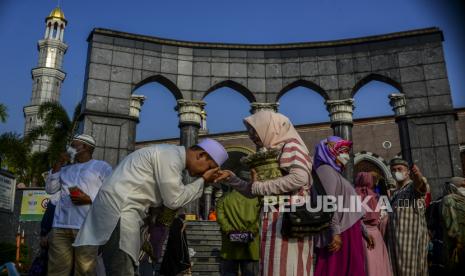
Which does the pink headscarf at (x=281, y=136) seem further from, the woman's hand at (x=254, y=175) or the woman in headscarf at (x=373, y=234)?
the woman in headscarf at (x=373, y=234)

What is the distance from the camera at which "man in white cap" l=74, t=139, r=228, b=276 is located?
2975 millimetres

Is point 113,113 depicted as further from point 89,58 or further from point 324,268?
point 324,268

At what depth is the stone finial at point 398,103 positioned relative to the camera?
12.3 m

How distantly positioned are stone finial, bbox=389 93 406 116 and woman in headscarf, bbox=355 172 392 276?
745 centimetres

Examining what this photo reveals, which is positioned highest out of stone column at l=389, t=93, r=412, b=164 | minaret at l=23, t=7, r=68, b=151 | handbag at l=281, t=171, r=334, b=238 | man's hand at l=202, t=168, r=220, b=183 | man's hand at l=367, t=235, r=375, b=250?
minaret at l=23, t=7, r=68, b=151

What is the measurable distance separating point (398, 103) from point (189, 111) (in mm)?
6610

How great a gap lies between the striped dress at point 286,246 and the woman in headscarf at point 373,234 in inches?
73.6

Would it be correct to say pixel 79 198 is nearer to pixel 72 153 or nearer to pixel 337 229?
pixel 72 153

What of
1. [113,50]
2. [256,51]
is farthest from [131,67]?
[256,51]

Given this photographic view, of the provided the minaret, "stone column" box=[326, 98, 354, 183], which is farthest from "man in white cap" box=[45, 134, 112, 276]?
the minaret

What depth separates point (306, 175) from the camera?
11.3 ft

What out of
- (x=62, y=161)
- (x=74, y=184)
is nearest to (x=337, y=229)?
(x=74, y=184)

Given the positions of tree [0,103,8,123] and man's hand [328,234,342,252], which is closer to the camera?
man's hand [328,234,342,252]

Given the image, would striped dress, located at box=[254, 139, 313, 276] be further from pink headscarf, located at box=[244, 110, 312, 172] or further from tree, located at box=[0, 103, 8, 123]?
tree, located at box=[0, 103, 8, 123]
